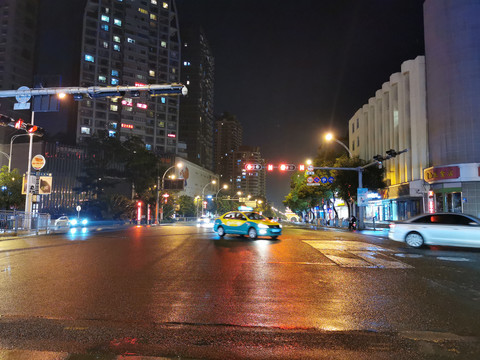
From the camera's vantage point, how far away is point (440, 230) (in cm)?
1390

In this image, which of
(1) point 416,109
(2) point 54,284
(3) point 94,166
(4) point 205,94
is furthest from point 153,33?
(2) point 54,284

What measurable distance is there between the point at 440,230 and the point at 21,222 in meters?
24.0

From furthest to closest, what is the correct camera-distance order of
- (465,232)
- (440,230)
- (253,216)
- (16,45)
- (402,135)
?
(16,45) → (402,135) → (253,216) → (440,230) → (465,232)

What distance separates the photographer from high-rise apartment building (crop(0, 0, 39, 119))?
10181 centimetres

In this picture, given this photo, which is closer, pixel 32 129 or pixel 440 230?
pixel 440 230

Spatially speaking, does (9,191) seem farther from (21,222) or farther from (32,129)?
(32,129)

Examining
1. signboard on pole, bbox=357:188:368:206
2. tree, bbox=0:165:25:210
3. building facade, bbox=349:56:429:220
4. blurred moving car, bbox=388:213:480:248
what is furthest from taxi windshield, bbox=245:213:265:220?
tree, bbox=0:165:25:210

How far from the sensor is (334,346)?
4094mm

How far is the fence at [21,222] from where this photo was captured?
2117cm

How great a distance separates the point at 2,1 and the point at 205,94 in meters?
78.5

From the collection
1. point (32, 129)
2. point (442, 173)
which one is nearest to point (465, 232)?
point (442, 173)

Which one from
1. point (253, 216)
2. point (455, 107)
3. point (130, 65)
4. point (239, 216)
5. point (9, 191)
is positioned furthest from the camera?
point (130, 65)

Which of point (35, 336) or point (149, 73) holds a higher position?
point (149, 73)

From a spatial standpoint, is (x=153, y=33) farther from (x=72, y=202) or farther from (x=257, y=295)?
(x=257, y=295)
